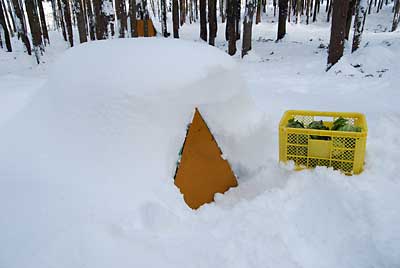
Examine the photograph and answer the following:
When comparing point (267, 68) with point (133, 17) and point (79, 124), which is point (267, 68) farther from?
point (79, 124)

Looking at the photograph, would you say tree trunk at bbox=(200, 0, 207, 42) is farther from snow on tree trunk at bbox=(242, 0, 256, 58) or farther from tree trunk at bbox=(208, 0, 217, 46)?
snow on tree trunk at bbox=(242, 0, 256, 58)

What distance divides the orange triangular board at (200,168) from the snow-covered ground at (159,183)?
0.08m

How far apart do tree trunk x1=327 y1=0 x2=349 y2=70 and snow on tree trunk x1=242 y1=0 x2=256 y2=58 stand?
267cm

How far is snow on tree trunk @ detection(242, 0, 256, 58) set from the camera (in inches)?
347

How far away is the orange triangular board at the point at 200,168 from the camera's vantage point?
2.35 m

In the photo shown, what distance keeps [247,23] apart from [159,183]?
8.27 m

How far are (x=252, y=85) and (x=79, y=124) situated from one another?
4.00 meters

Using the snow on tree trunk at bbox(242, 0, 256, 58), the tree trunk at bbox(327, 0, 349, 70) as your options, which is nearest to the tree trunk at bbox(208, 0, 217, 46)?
the snow on tree trunk at bbox(242, 0, 256, 58)

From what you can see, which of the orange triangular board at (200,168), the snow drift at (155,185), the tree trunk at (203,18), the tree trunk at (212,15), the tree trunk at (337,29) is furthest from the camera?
the tree trunk at (203,18)

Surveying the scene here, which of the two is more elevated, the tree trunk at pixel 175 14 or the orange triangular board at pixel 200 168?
the tree trunk at pixel 175 14

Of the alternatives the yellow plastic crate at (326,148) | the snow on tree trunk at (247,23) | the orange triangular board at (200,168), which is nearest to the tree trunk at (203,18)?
the snow on tree trunk at (247,23)

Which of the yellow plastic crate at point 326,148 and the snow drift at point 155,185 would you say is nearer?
the snow drift at point 155,185

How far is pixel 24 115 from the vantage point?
2721 millimetres

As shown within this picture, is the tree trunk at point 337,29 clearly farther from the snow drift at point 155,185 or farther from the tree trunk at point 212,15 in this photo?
the tree trunk at point 212,15
